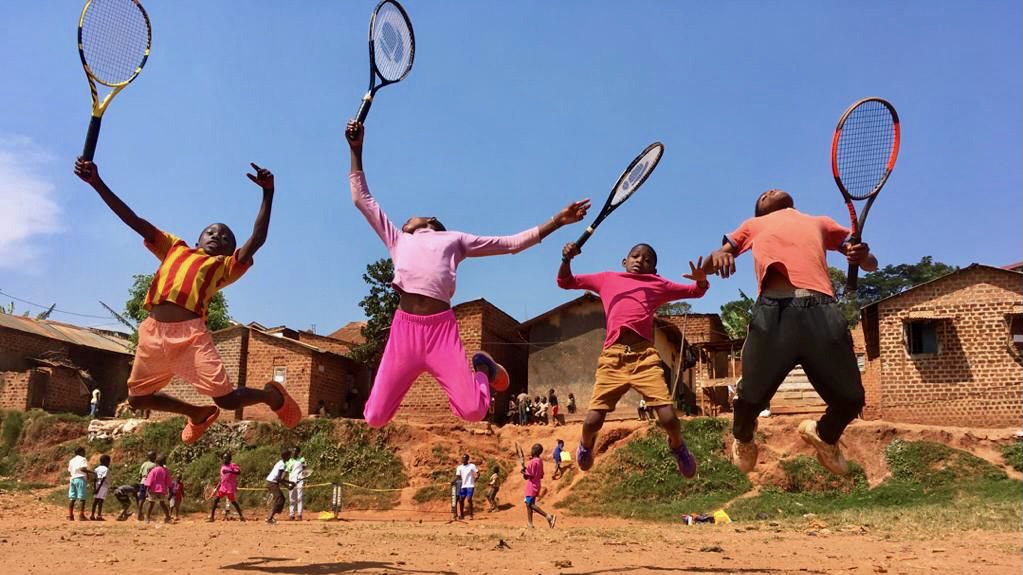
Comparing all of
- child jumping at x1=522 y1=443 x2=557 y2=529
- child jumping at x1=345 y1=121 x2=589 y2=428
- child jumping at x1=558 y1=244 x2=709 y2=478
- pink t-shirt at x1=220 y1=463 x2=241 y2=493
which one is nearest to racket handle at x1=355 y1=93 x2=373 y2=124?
child jumping at x1=345 y1=121 x2=589 y2=428

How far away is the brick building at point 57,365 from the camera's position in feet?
110

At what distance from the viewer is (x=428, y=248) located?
7309mm

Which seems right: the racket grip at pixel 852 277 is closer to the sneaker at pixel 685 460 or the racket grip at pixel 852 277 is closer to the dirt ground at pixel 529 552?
the sneaker at pixel 685 460

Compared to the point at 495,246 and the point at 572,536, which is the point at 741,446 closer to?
A: the point at 495,246

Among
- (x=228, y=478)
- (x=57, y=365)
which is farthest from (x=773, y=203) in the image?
(x=57, y=365)

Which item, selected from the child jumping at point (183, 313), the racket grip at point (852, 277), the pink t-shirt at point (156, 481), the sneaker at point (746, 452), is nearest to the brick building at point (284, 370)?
the pink t-shirt at point (156, 481)

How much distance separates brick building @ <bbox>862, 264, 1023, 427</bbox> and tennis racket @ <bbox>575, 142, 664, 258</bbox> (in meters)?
21.0

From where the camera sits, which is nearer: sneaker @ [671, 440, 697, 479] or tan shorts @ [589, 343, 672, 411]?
tan shorts @ [589, 343, 672, 411]

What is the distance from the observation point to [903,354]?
25.9 m

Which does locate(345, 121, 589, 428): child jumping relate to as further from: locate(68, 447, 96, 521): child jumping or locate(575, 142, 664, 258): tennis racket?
locate(68, 447, 96, 521): child jumping

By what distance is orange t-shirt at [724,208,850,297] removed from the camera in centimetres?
599

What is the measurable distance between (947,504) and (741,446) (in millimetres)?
14163

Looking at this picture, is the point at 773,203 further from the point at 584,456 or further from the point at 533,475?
the point at 533,475

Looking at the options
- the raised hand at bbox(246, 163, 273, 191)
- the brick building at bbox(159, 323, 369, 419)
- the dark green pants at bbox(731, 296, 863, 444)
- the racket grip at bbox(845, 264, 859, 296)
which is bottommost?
the dark green pants at bbox(731, 296, 863, 444)
